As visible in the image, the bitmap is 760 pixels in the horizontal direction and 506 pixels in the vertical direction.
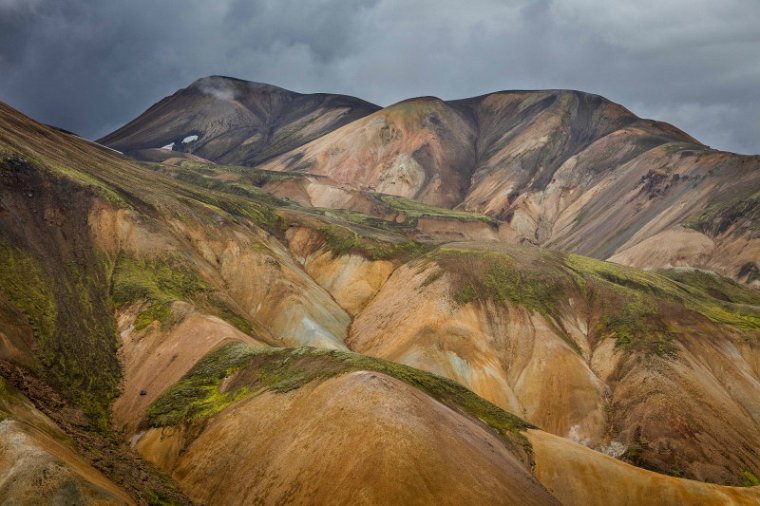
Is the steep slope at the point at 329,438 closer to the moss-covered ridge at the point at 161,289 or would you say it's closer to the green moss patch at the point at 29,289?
the moss-covered ridge at the point at 161,289

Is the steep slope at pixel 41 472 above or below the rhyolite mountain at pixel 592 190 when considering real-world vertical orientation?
below

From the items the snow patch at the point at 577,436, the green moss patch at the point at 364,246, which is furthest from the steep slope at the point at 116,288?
the snow patch at the point at 577,436

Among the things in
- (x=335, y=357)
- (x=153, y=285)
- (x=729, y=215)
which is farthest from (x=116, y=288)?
(x=729, y=215)

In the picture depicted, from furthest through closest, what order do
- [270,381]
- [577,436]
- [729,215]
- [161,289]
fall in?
[729,215], [577,436], [161,289], [270,381]

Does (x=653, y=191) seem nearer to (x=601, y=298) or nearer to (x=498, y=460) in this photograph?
(x=601, y=298)

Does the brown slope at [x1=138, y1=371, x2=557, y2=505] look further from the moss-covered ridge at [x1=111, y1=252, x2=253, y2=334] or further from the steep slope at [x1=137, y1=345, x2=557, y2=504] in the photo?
the moss-covered ridge at [x1=111, y1=252, x2=253, y2=334]

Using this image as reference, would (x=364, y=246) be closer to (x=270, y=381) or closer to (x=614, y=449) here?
(x=614, y=449)
